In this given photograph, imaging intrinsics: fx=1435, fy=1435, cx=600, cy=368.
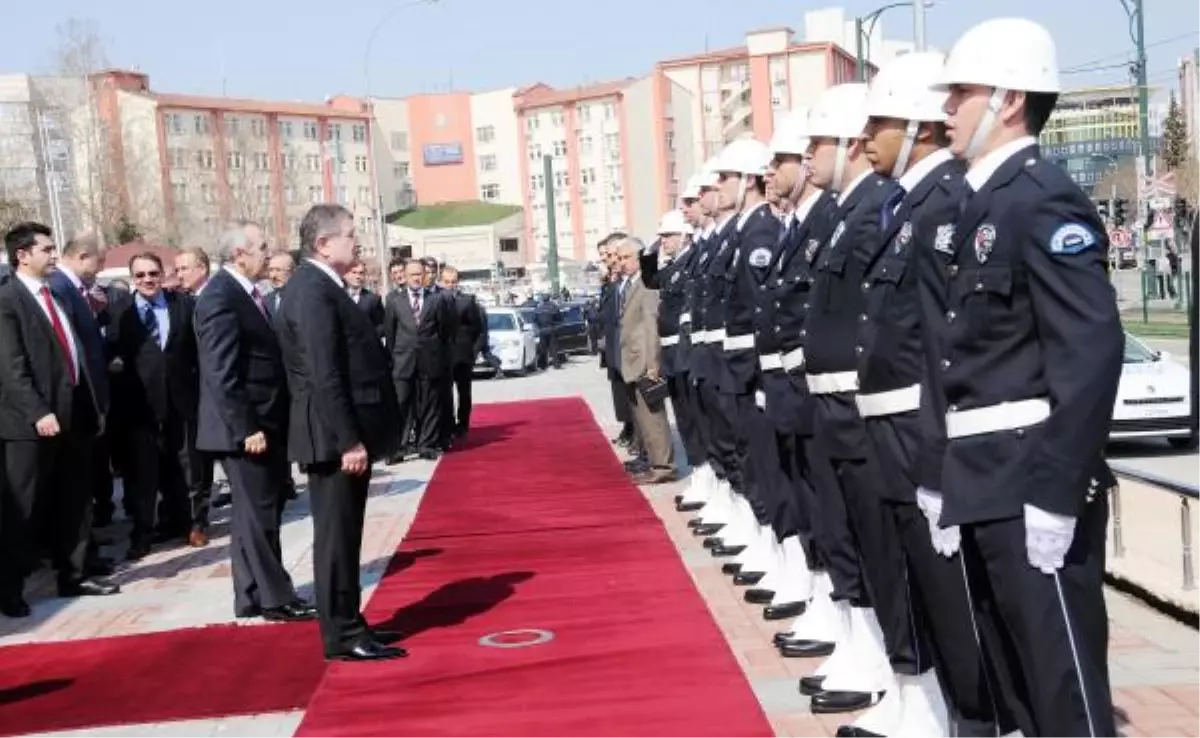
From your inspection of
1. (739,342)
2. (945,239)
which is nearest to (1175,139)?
(739,342)

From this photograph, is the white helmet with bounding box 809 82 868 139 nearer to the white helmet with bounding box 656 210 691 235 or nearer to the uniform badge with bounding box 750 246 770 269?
the uniform badge with bounding box 750 246 770 269

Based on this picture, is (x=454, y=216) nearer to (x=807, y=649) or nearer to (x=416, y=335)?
(x=416, y=335)

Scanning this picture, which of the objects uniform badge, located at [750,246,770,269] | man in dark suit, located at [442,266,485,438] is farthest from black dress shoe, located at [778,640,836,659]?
man in dark suit, located at [442,266,485,438]

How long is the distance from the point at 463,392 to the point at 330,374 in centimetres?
1066

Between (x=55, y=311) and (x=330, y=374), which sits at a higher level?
(x=55, y=311)

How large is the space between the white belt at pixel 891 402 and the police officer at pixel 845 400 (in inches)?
7.8

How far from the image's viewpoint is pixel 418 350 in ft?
52.2

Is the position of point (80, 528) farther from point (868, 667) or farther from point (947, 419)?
point (947, 419)

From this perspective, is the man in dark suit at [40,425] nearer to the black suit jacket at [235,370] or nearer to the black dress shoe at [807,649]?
the black suit jacket at [235,370]

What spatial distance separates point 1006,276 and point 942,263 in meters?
0.30

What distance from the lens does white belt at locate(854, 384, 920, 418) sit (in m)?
4.37

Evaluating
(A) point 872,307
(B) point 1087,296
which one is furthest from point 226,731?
(B) point 1087,296

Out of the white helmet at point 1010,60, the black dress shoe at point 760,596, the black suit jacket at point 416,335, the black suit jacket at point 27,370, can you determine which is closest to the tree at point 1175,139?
the black suit jacket at point 416,335

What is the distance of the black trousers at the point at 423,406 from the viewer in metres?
15.8
